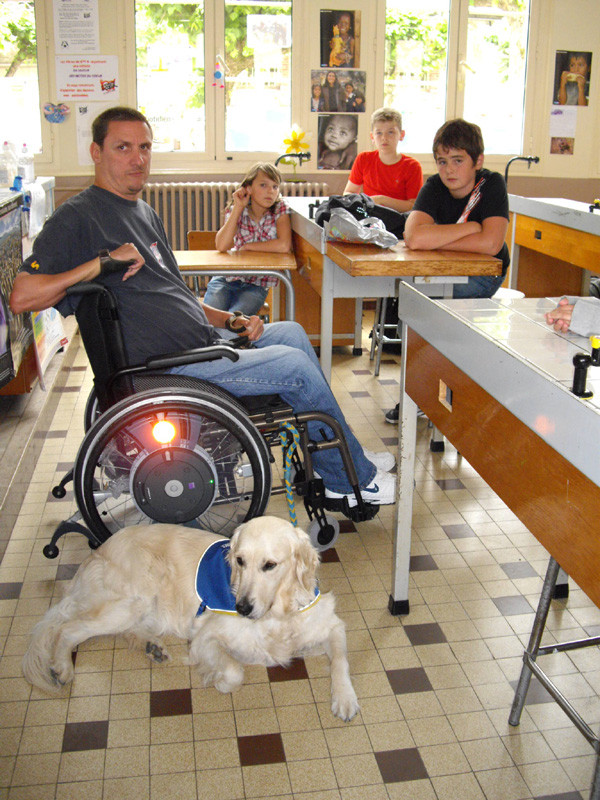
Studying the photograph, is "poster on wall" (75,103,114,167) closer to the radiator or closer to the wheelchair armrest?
the radiator

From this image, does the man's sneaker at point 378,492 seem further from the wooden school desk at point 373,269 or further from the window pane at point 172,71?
the window pane at point 172,71

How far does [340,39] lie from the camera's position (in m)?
5.71

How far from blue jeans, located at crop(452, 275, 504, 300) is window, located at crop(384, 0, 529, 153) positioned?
325 cm

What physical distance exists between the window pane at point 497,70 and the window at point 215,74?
138 centimetres

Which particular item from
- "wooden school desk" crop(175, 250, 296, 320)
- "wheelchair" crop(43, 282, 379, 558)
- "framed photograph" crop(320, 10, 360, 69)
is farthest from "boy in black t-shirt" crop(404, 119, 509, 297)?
"framed photograph" crop(320, 10, 360, 69)

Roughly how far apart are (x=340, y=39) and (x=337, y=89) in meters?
0.33

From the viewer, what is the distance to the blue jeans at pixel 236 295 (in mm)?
3829

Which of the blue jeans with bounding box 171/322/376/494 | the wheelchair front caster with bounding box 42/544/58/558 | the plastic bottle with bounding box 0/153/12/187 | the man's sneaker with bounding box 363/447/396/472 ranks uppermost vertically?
the plastic bottle with bounding box 0/153/12/187

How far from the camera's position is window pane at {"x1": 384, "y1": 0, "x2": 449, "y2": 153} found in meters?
5.81

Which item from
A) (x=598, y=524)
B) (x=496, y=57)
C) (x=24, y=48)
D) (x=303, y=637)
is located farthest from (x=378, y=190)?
(x=598, y=524)

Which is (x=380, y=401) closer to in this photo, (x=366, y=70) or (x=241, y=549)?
(x=241, y=549)

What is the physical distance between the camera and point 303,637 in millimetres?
1894

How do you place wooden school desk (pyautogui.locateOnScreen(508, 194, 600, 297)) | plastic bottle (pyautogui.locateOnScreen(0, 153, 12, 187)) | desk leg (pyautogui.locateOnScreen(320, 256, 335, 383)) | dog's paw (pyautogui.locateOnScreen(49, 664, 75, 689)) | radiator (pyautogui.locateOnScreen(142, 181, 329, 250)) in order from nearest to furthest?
1. dog's paw (pyautogui.locateOnScreen(49, 664, 75, 689))
2. desk leg (pyautogui.locateOnScreen(320, 256, 335, 383))
3. plastic bottle (pyautogui.locateOnScreen(0, 153, 12, 187))
4. wooden school desk (pyautogui.locateOnScreen(508, 194, 600, 297))
5. radiator (pyautogui.locateOnScreen(142, 181, 329, 250))

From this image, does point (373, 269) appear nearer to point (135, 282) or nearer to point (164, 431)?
point (135, 282)
